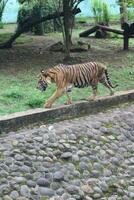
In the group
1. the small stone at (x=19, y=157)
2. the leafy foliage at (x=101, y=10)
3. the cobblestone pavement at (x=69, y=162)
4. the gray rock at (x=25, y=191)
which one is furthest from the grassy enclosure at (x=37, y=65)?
the leafy foliage at (x=101, y=10)

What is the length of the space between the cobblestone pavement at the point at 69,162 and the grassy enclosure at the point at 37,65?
4.13ft

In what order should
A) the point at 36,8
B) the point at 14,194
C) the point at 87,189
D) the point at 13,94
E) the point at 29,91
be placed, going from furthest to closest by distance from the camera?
the point at 36,8, the point at 29,91, the point at 13,94, the point at 87,189, the point at 14,194

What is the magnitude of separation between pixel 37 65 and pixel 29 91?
279 cm

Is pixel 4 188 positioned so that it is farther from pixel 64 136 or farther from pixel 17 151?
pixel 64 136

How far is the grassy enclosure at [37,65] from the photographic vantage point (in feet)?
31.9

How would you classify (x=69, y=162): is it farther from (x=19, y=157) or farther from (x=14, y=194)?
(x=14, y=194)

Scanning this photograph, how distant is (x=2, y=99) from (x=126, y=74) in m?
3.70

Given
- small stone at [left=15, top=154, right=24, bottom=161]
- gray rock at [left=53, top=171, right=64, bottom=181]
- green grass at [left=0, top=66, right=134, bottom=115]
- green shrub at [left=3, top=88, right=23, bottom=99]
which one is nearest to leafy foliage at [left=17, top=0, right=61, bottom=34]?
green grass at [left=0, top=66, right=134, bottom=115]

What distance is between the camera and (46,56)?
14383mm

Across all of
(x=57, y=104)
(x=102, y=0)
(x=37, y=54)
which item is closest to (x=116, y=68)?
(x=37, y=54)

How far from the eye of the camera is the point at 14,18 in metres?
23.7

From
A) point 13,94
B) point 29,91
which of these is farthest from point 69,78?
point 29,91

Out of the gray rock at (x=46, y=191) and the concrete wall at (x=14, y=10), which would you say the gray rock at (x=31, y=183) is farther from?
the concrete wall at (x=14, y=10)

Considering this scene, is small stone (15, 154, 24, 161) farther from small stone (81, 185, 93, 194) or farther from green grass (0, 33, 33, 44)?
green grass (0, 33, 33, 44)
